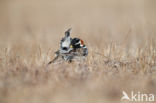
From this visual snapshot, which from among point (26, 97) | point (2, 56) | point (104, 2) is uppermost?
point (104, 2)

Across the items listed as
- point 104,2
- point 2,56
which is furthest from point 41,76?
point 104,2

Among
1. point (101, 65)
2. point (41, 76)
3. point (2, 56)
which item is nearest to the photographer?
point (41, 76)

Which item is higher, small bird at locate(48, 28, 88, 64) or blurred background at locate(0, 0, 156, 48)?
blurred background at locate(0, 0, 156, 48)

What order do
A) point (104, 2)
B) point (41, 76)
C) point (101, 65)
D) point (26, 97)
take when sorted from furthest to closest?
1. point (104, 2)
2. point (101, 65)
3. point (41, 76)
4. point (26, 97)

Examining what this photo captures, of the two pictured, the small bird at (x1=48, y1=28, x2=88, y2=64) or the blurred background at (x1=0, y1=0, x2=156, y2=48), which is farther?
the blurred background at (x1=0, y1=0, x2=156, y2=48)

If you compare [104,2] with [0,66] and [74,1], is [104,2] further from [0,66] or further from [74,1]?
[0,66]

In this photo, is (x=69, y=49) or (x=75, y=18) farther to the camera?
(x=75, y=18)
